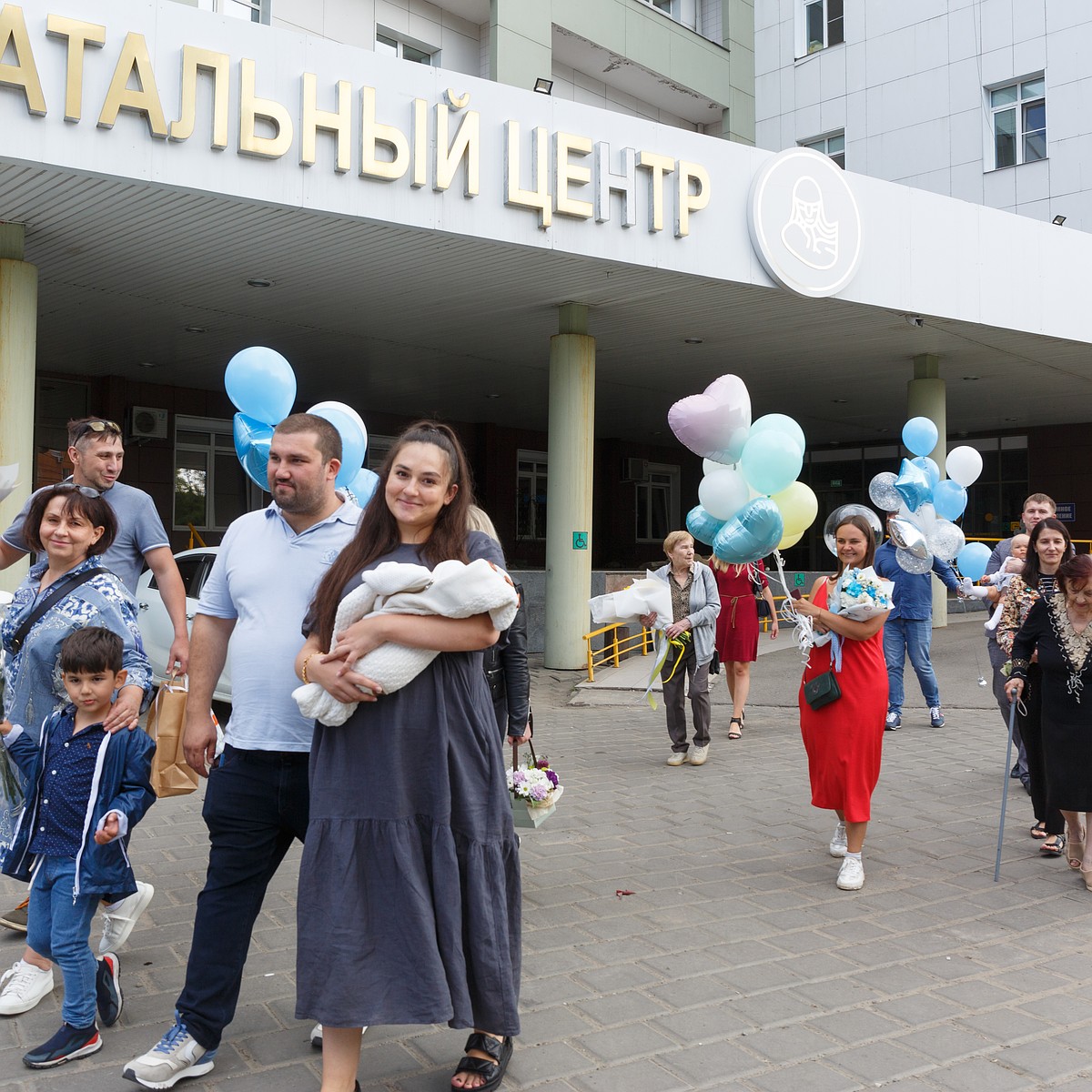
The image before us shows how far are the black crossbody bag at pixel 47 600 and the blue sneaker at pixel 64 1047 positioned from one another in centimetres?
128

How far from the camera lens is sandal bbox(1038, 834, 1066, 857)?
18.6ft

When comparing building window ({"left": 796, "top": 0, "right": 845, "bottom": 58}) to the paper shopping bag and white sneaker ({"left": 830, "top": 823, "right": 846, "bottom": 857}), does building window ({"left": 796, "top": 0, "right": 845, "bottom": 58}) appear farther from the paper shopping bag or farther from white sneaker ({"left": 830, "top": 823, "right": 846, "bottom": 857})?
Answer: the paper shopping bag

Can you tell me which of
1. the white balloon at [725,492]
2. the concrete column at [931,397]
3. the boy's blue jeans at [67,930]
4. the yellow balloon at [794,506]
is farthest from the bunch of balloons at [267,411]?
the concrete column at [931,397]

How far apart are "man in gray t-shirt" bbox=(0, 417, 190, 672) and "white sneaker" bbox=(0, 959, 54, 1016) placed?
118 cm

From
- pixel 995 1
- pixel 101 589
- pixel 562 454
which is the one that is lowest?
pixel 101 589

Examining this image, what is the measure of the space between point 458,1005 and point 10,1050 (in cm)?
153

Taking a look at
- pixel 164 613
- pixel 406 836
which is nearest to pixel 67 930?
pixel 406 836

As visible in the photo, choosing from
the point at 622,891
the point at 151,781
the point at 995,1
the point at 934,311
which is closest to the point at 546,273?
the point at 934,311

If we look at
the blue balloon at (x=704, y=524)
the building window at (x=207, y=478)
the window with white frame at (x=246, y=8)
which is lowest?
the blue balloon at (x=704, y=524)

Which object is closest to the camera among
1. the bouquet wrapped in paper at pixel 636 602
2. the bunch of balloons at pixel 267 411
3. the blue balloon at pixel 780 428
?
the blue balloon at pixel 780 428

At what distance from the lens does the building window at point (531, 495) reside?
2550 centimetres

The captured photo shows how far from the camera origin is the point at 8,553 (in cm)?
424

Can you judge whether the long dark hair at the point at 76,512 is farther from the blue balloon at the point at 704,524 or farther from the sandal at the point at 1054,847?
the sandal at the point at 1054,847

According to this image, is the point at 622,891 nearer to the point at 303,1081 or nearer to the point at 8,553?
the point at 303,1081
